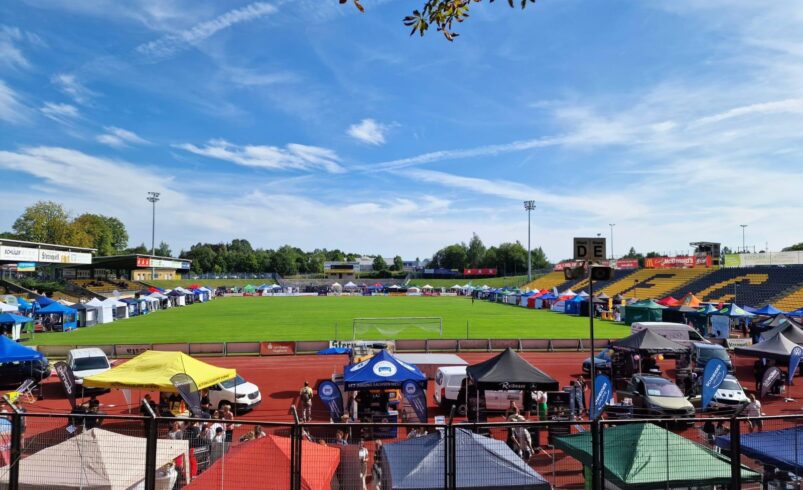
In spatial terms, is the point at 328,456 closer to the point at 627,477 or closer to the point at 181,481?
the point at 181,481

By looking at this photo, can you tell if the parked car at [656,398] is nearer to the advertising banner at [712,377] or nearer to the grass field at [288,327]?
the advertising banner at [712,377]

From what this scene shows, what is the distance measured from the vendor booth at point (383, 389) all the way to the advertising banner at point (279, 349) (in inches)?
541

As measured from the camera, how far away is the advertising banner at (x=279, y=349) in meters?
29.2

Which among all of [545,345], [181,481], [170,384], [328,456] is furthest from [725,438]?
[545,345]

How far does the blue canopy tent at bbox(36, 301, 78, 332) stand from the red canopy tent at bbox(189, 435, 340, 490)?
3800cm

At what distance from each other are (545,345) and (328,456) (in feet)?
80.3

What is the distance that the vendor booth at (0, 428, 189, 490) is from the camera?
286 inches

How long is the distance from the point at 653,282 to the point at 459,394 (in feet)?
199

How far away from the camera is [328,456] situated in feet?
27.1

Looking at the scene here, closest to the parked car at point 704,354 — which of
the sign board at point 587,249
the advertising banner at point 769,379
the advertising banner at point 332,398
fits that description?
the advertising banner at point 769,379

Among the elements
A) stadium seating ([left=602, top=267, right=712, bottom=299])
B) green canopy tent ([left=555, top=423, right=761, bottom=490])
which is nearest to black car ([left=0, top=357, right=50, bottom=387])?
green canopy tent ([left=555, top=423, right=761, bottom=490])

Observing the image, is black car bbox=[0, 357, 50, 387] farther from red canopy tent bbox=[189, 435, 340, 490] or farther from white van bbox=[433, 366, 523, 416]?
red canopy tent bbox=[189, 435, 340, 490]

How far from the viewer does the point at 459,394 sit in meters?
16.9

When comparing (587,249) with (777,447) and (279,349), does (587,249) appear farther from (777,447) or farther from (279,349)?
(279,349)
